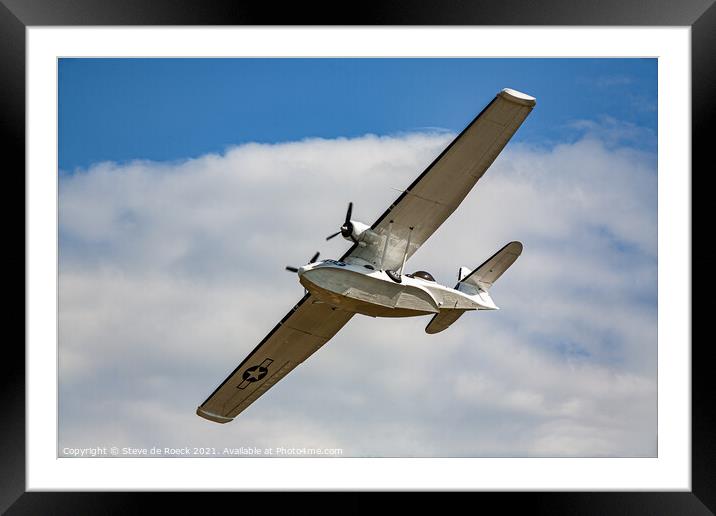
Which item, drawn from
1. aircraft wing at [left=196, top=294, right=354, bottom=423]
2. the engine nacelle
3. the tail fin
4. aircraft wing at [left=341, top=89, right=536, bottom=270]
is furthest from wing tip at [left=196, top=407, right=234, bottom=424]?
the tail fin

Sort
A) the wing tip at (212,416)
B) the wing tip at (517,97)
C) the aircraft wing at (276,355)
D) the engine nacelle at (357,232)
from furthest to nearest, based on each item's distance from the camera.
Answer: the wing tip at (212,416), the aircraft wing at (276,355), the engine nacelle at (357,232), the wing tip at (517,97)

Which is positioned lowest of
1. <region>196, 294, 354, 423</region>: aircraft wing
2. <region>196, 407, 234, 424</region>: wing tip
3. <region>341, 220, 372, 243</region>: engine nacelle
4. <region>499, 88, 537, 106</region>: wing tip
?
<region>196, 407, 234, 424</region>: wing tip

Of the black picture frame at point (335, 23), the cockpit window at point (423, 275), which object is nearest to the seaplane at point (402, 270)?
the cockpit window at point (423, 275)

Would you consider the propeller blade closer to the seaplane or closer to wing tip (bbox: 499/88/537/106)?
the seaplane

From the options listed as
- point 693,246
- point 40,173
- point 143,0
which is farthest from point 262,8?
point 693,246

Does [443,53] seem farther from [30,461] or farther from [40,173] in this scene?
[30,461]

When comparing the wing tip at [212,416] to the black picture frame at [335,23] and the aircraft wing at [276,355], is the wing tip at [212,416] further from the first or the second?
the black picture frame at [335,23]
